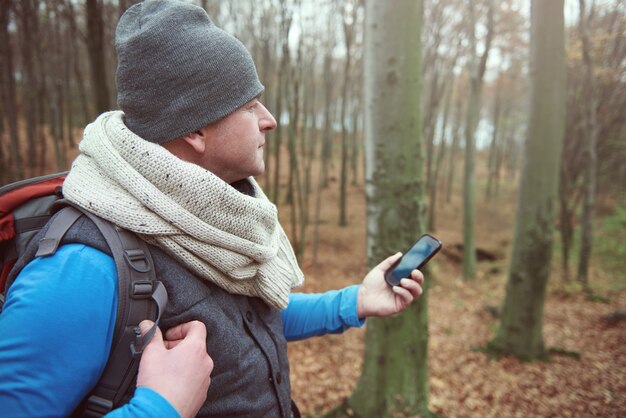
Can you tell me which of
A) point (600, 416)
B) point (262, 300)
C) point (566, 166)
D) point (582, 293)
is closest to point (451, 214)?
point (566, 166)

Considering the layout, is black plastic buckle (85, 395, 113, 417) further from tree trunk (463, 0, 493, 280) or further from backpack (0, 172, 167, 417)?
tree trunk (463, 0, 493, 280)

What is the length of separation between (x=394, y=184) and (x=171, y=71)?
2466 mm

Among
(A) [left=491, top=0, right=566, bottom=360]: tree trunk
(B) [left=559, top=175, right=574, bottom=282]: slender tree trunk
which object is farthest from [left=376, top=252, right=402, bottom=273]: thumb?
(B) [left=559, top=175, right=574, bottom=282]: slender tree trunk

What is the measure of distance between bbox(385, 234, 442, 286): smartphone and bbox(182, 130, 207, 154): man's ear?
3.24ft

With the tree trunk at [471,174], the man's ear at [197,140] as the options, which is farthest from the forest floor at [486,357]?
the man's ear at [197,140]

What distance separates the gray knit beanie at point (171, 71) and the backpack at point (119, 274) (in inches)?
15.4

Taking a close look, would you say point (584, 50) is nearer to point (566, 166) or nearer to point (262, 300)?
point (566, 166)

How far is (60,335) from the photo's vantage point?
0.89m

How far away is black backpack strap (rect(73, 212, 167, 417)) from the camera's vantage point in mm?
993

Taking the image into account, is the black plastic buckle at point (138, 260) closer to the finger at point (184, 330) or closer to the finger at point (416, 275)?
the finger at point (184, 330)

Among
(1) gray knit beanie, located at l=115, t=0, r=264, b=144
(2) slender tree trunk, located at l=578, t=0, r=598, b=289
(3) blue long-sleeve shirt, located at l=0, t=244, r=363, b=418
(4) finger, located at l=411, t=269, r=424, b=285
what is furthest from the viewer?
(2) slender tree trunk, located at l=578, t=0, r=598, b=289

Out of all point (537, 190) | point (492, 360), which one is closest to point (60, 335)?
point (537, 190)

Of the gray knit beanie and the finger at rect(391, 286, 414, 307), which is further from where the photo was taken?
the finger at rect(391, 286, 414, 307)

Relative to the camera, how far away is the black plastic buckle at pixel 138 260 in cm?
105
